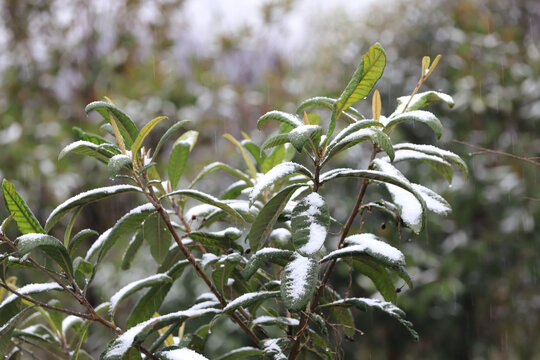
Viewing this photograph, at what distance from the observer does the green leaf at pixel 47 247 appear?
87 centimetres

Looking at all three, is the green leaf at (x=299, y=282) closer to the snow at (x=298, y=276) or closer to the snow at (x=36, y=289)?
the snow at (x=298, y=276)

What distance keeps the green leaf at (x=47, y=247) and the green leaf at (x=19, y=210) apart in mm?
83

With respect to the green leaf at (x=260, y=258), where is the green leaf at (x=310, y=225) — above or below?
above

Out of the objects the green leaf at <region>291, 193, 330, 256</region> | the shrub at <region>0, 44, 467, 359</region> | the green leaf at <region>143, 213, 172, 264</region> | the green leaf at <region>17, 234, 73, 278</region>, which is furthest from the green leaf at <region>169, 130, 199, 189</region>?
the green leaf at <region>291, 193, 330, 256</region>

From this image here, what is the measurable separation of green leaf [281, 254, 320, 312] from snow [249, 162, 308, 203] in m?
0.13

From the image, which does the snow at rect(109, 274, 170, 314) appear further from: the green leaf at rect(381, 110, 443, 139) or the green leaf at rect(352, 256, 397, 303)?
the green leaf at rect(381, 110, 443, 139)

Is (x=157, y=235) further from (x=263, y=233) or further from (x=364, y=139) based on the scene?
(x=364, y=139)

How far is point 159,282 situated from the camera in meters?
1.13

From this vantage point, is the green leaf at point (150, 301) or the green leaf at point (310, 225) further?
the green leaf at point (150, 301)

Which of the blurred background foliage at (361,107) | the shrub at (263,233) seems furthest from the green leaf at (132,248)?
the blurred background foliage at (361,107)

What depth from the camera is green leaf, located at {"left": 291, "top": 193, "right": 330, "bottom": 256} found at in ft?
2.76

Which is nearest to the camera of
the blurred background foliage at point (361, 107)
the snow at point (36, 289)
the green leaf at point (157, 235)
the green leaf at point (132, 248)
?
the snow at point (36, 289)

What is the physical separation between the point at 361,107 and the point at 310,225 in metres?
3.76

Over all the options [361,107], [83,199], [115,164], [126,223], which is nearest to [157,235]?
[126,223]
